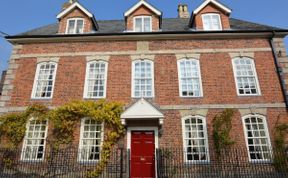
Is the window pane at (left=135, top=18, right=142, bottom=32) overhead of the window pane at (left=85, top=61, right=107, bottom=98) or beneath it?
overhead

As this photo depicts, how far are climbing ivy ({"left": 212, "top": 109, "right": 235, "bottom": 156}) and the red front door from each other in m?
3.17

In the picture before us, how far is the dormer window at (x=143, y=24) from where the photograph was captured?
44.3 feet

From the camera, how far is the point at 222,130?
10.4 m

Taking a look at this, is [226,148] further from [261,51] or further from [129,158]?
[261,51]

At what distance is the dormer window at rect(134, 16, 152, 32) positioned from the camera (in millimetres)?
13516

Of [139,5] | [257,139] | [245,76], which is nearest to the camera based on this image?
[257,139]

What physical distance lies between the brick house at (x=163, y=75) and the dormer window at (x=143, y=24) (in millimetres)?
65

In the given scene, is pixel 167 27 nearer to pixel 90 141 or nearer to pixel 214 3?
pixel 214 3

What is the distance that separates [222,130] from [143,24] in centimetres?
805

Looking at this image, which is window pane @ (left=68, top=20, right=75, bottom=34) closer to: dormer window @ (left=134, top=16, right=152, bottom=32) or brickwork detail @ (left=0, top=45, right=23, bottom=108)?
brickwork detail @ (left=0, top=45, right=23, bottom=108)

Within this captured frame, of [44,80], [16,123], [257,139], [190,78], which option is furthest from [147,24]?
[16,123]

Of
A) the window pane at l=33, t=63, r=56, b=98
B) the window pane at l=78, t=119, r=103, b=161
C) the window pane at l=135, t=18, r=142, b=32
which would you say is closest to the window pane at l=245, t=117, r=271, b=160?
the window pane at l=78, t=119, r=103, b=161

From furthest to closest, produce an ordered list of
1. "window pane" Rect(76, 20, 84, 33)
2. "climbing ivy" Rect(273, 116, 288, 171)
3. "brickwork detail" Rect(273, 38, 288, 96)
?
"window pane" Rect(76, 20, 84, 33) → "brickwork detail" Rect(273, 38, 288, 96) → "climbing ivy" Rect(273, 116, 288, 171)

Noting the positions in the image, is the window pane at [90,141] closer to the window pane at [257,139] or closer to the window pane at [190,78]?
the window pane at [190,78]
